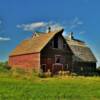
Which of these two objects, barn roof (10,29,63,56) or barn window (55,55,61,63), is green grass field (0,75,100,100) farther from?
barn window (55,55,61,63)

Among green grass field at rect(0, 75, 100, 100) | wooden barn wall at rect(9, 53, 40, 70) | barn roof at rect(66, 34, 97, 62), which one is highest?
barn roof at rect(66, 34, 97, 62)

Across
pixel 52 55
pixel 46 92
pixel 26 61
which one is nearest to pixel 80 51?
pixel 52 55

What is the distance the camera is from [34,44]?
60.5 meters

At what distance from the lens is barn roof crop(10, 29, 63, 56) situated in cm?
5821

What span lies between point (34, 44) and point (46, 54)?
365cm

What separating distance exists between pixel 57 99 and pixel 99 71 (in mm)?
56299

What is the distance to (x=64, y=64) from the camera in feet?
202

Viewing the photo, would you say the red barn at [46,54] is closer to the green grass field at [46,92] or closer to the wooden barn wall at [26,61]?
the wooden barn wall at [26,61]

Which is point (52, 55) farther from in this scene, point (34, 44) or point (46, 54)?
point (34, 44)

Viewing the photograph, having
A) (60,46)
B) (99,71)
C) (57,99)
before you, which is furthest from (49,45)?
(57,99)

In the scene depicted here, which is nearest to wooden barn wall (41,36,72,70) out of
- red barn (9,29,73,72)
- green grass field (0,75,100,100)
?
red barn (9,29,73,72)

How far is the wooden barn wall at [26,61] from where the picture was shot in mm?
57603

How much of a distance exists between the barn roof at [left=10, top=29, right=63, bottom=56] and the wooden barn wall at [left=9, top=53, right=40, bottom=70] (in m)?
0.75

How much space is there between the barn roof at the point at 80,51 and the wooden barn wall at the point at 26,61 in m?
12.2
